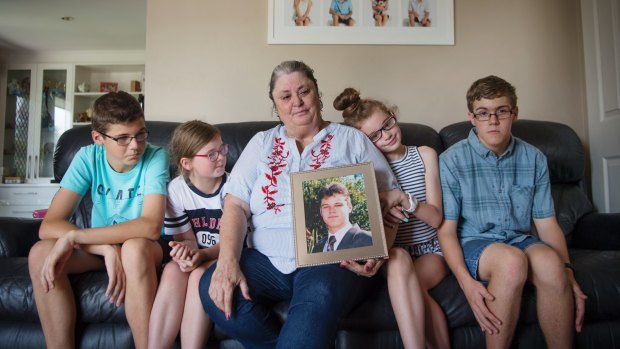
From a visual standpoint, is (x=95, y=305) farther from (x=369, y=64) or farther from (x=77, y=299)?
(x=369, y=64)

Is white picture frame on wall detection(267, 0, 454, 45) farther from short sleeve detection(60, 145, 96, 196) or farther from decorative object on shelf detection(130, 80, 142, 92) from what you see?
decorative object on shelf detection(130, 80, 142, 92)

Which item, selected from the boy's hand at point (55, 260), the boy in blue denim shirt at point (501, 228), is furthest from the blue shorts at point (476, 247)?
the boy's hand at point (55, 260)

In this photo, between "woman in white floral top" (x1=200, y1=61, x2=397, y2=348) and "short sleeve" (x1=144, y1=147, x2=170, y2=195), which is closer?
"woman in white floral top" (x1=200, y1=61, x2=397, y2=348)

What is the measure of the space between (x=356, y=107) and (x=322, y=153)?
31cm

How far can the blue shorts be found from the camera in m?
1.21

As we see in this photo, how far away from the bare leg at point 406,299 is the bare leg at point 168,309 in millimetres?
609

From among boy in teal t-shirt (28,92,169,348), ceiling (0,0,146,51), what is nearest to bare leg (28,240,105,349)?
boy in teal t-shirt (28,92,169,348)

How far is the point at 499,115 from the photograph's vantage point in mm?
1293

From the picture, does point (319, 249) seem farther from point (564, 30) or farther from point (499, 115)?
point (564, 30)

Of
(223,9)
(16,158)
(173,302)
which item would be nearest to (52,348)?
(173,302)

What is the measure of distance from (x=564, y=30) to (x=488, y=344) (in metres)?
2.07

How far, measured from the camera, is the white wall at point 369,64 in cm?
226

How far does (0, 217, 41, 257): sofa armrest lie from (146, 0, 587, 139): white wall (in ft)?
3.06

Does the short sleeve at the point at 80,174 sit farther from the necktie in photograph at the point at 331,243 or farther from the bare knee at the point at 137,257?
the necktie in photograph at the point at 331,243
